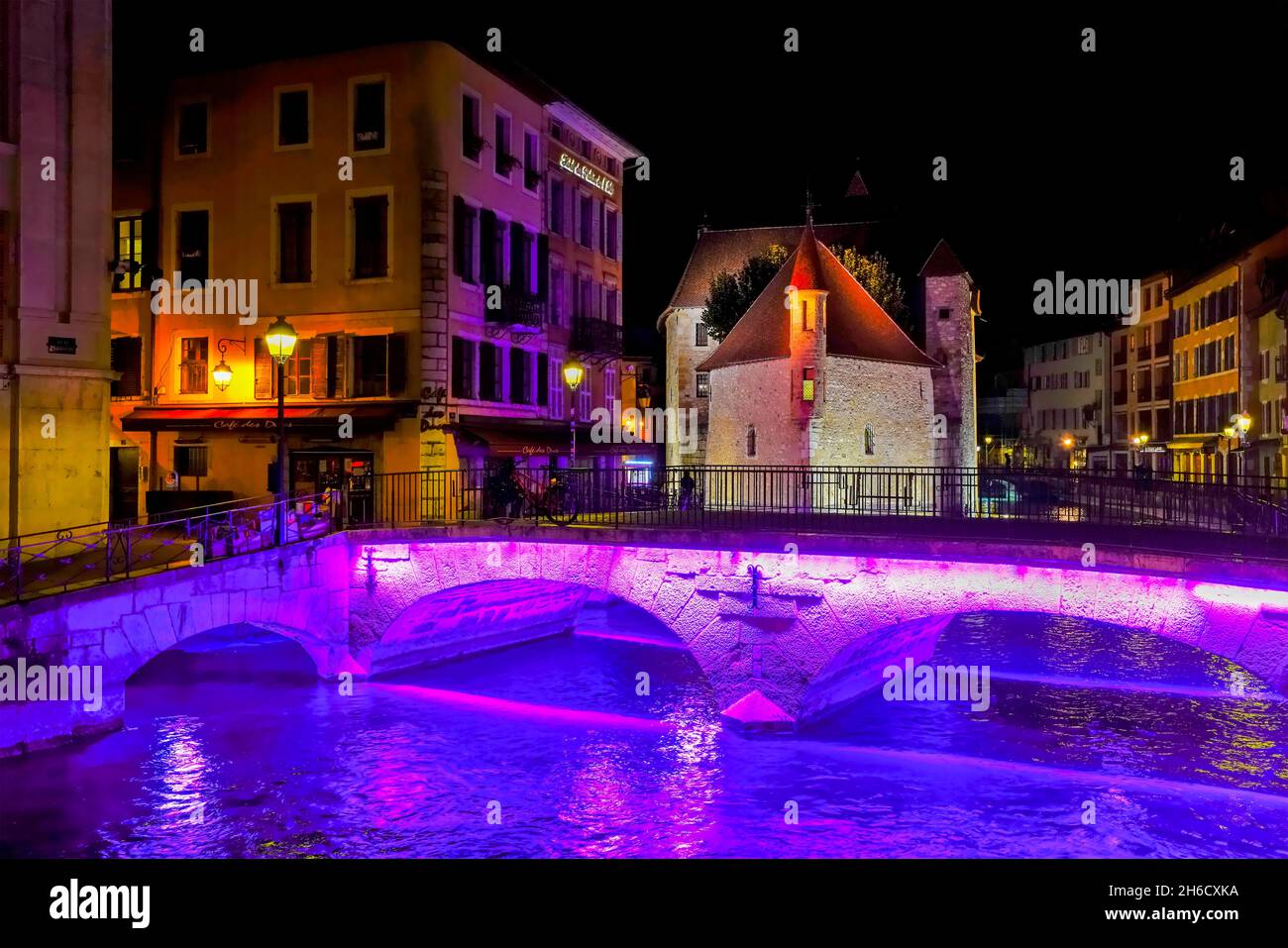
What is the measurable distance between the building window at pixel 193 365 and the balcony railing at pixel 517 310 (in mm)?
7461

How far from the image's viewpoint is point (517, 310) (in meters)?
30.9

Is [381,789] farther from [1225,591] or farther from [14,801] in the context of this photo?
[1225,591]

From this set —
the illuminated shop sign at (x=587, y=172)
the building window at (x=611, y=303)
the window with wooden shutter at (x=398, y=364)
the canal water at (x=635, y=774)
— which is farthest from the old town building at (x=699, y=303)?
the canal water at (x=635, y=774)

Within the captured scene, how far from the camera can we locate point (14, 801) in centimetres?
1393

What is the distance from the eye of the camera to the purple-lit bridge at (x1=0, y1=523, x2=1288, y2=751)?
1426 centimetres

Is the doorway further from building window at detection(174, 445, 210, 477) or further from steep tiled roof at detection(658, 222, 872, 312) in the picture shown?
steep tiled roof at detection(658, 222, 872, 312)

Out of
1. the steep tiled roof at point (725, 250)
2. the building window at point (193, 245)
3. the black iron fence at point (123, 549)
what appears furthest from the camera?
the steep tiled roof at point (725, 250)

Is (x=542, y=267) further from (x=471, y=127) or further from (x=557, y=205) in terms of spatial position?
(x=471, y=127)

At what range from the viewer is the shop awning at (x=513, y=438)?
28.3 meters

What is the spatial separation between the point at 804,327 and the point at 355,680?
20962mm

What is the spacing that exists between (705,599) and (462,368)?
13152 mm

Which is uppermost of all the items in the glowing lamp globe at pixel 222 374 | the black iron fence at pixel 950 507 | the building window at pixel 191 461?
the glowing lamp globe at pixel 222 374

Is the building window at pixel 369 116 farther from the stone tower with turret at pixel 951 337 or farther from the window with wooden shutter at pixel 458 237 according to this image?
the stone tower with turret at pixel 951 337

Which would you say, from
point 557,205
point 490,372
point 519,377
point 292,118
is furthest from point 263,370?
point 557,205
